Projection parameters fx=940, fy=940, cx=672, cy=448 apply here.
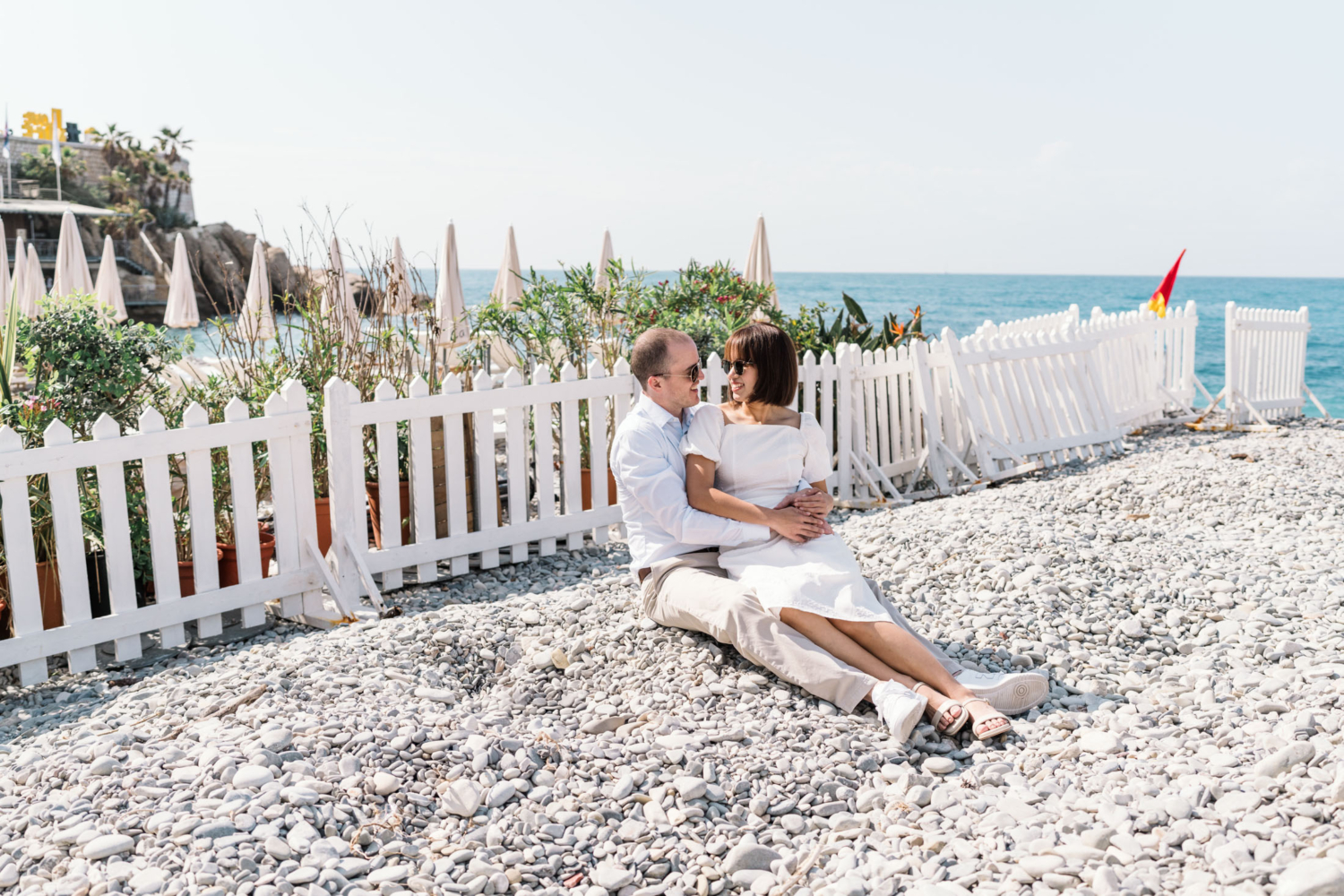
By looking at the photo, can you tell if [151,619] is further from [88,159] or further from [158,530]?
[88,159]

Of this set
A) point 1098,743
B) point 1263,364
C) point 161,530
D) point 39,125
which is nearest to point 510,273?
point 161,530

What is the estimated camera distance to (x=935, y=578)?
14.8ft

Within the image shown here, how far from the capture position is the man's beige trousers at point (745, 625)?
10.5 feet

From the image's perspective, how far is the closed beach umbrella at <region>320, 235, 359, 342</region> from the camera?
19.7 ft

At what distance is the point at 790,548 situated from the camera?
3.51m

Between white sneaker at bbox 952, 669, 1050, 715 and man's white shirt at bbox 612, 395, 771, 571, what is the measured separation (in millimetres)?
913

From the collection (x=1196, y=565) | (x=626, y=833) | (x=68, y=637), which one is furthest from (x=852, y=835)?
(x=68, y=637)

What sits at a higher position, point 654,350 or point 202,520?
point 654,350

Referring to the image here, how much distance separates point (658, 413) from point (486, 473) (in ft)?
6.35

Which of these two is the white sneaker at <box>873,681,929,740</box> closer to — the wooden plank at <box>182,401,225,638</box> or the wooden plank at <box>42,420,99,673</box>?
the wooden plank at <box>182,401,225,638</box>

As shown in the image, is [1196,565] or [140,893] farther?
[1196,565]

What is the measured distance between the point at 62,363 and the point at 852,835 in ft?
14.0

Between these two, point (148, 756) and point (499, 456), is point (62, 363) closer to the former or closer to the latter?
point (148, 756)

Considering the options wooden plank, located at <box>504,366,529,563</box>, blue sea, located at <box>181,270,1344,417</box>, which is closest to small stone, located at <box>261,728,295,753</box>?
wooden plank, located at <box>504,366,529,563</box>
